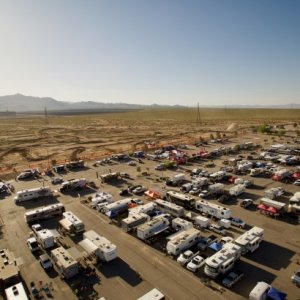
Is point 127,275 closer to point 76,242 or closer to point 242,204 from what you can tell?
point 76,242

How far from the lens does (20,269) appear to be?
1324 inches

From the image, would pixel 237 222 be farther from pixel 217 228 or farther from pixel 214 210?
pixel 214 210

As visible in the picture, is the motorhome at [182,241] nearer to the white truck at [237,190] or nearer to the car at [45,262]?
the car at [45,262]

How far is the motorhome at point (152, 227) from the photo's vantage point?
38688 millimetres

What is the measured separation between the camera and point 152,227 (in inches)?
1549

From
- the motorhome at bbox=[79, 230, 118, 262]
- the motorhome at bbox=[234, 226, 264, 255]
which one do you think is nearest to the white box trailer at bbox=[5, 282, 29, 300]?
the motorhome at bbox=[79, 230, 118, 262]

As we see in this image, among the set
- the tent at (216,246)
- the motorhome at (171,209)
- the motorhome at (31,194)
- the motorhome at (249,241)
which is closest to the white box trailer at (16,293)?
the tent at (216,246)

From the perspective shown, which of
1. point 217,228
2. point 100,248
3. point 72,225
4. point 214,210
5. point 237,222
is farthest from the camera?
point 214,210

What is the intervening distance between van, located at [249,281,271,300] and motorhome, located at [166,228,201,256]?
10080 mm

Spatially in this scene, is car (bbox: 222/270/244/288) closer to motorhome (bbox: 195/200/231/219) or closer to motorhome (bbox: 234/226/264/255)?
motorhome (bbox: 234/226/264/255)

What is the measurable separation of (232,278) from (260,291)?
3371 mm

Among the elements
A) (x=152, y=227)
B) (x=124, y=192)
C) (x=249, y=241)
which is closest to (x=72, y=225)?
(x=152, y=227)

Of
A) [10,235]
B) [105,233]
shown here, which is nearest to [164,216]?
[105,233]

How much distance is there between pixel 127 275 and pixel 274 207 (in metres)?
28.0
